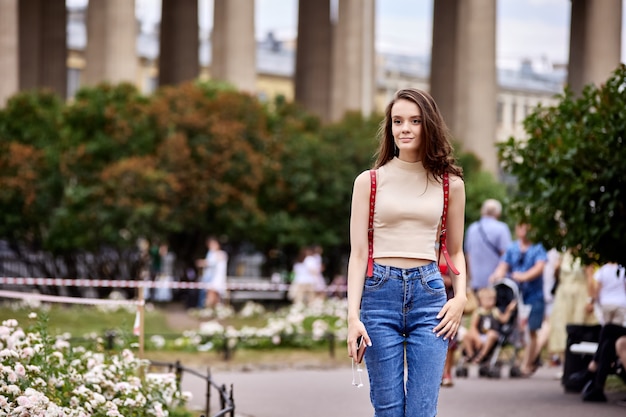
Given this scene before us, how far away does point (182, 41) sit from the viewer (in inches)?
2212

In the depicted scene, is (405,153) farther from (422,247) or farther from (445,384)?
(445,384)

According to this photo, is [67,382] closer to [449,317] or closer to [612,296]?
[449,317]

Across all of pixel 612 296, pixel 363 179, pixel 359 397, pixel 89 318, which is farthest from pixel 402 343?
pixel 89 318

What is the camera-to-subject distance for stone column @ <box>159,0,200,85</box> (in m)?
55.9

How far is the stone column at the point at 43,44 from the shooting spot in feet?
178

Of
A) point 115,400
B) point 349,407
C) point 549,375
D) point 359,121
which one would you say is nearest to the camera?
point 115,400

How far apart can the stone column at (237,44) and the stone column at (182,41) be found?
314 inches

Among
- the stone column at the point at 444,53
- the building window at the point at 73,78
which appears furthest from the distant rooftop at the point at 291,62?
the stone column at the point at 444,53

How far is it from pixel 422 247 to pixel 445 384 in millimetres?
9629

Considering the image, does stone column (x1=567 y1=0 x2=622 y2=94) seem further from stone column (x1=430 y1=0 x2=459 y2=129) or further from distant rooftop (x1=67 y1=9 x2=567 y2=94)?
distant rooftop (x1=67 y1=9 x2=567 y2=94)

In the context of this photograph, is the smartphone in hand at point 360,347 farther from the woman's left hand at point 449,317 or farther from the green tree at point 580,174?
the green tree at point 580,174

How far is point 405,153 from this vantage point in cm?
715

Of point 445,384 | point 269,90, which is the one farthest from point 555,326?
point 269,90

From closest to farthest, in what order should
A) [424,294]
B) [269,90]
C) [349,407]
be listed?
[424,294]
[349,407]
[269,90]
